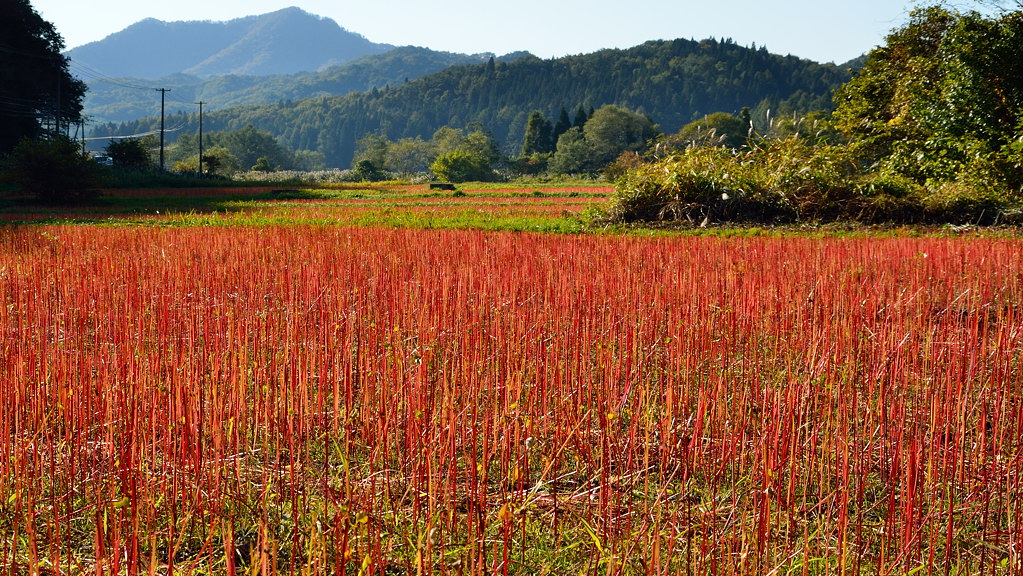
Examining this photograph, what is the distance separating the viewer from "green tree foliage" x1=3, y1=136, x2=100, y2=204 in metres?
23.8

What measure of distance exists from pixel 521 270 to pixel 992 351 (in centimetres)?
423

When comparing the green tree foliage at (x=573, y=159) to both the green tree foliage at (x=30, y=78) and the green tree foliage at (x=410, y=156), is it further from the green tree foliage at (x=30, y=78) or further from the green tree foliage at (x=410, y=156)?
the green tree foliage at (x=30, y=78)

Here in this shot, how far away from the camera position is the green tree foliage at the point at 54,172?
78.0 ft

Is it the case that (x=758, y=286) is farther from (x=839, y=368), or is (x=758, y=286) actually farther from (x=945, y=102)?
(x=945, y=102)

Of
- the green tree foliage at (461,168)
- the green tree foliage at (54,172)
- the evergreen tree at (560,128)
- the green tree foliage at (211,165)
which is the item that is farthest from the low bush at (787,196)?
the evergreen tree at (560,128)

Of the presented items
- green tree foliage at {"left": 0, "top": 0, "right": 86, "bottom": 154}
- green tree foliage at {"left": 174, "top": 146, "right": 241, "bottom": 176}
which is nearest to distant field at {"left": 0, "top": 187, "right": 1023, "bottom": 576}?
green tree foliage at {"left": 0, "top": 0, "right": 86, "bottom": 154}

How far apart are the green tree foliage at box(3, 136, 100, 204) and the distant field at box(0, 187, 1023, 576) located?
59.3ft

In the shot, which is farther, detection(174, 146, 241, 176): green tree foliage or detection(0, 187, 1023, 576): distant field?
detection(174, 146, 241, 176): green tree foliage

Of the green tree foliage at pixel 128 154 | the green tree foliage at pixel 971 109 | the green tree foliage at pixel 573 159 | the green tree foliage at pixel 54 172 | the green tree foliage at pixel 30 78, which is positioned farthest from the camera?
the green tree foliage at pixel 573 159

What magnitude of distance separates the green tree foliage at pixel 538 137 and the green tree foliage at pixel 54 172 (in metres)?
82.9

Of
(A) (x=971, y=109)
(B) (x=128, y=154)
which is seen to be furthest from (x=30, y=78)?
(A) (x=971, y=109)

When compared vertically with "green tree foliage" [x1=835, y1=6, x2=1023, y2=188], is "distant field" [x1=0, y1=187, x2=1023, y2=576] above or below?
below

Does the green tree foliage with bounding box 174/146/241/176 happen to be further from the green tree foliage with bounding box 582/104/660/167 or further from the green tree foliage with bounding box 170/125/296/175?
the green tree foliage with bounding box 582/104/660/167

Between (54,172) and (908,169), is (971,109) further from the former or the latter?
(54,172)
